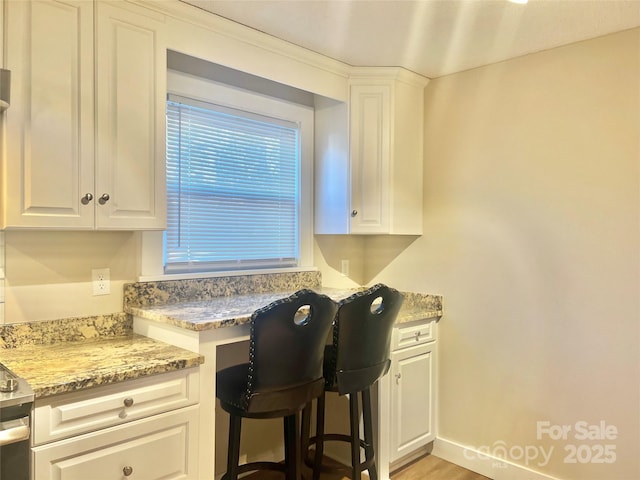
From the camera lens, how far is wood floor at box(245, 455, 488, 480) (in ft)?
8.75

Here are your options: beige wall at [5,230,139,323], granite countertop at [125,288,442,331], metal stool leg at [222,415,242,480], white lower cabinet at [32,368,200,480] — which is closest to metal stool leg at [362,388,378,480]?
granite countertop at [125,288,442,331]

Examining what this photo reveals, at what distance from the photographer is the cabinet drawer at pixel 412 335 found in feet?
8.64

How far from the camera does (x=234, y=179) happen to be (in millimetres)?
2686

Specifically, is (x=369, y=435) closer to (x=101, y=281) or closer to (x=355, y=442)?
(x=355, y=442)

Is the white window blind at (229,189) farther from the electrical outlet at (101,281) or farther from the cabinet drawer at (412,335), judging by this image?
the cabinet drawer at (412,335)

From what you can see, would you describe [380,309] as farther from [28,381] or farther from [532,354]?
[28,381]

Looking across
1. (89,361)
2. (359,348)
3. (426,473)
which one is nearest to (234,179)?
(359,348)

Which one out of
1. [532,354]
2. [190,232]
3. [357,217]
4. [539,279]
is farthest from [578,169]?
[190,232]

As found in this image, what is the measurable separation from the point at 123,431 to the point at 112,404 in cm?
10

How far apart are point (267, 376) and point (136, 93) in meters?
1.24

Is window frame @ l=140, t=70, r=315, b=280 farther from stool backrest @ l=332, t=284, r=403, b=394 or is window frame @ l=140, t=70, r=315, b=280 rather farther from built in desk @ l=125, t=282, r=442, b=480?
stool backrest @ l=332, t=284, r=403, b=394

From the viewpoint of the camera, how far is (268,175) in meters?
2.85

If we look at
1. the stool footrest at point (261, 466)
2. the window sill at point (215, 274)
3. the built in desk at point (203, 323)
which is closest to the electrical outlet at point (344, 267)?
the window sill at point (215, 274)

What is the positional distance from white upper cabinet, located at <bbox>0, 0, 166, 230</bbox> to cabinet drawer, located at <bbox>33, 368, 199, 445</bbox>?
25.0 inches
